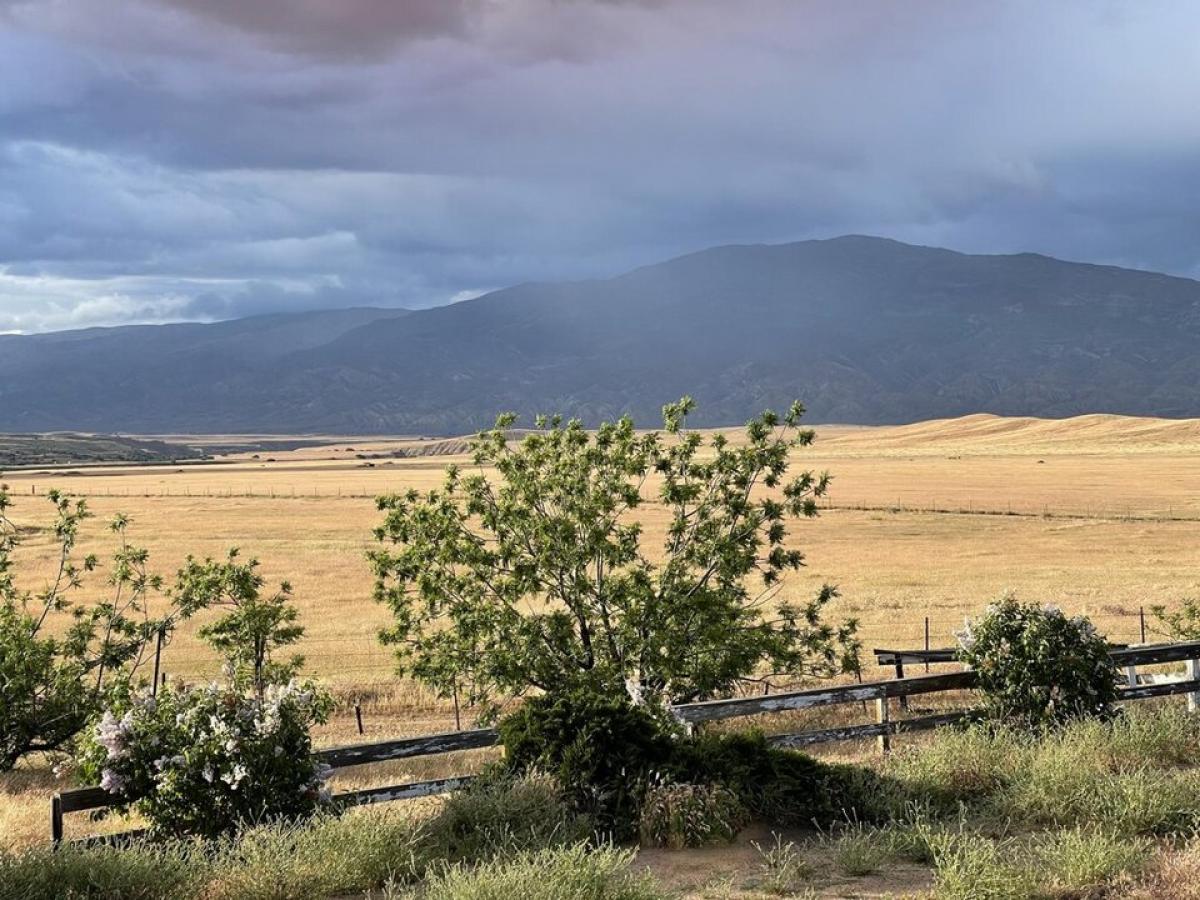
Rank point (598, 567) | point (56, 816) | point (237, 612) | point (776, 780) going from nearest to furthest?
1. point (56, 816)
2. point (776, 780)
3. point (598, 567)
4. point (237, 612)

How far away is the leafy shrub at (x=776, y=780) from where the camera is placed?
10.8 m

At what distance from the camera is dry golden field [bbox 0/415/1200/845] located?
3278cm

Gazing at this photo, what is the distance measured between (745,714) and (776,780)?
73 cm

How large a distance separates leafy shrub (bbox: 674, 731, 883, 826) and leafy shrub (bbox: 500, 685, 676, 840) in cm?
39

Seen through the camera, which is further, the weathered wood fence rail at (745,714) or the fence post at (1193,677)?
the fence post at (1193,677)

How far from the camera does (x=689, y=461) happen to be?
65.5 feet

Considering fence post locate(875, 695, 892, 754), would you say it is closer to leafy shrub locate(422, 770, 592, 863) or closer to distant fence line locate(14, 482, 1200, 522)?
leafy shrub locate(422, 770, 592, 863)

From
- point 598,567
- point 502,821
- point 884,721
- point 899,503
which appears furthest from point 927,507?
point 502,821

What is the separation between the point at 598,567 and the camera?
19141 millimetres

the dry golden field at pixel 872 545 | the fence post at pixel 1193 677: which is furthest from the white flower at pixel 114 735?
the fence post at pixel 1193 677

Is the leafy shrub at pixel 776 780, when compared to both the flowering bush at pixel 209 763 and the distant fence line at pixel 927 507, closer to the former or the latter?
the flowering bush at pixel 209 763

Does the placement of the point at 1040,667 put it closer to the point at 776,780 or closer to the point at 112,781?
the point at 776,780

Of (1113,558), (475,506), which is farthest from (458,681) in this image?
(1113,558)

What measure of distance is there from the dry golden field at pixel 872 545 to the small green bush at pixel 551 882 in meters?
6.88
